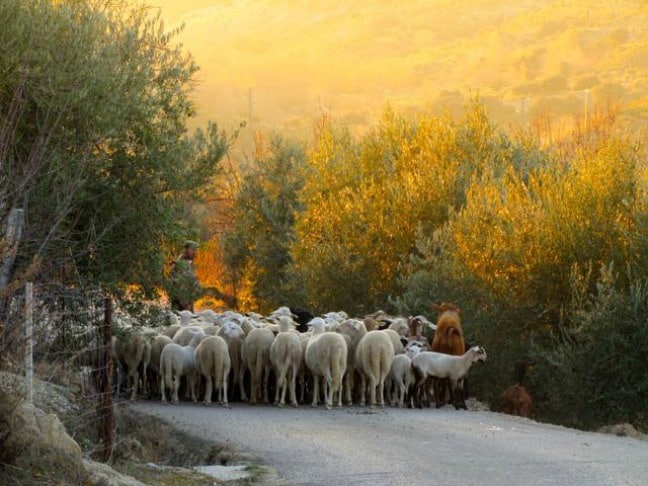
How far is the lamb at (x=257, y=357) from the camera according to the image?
76.9 ft

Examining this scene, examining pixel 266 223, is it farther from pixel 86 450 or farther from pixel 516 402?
pixel 86 450

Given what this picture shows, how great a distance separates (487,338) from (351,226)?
10.3 m

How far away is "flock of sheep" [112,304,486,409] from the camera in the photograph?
74.7 ft

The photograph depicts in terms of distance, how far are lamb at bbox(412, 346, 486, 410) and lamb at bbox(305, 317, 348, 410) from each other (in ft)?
6.17

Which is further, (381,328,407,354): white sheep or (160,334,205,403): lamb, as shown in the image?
(381,328,407,354): white sheep

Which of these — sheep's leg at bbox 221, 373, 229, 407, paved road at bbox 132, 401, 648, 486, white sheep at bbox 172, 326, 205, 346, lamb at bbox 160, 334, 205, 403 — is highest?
white sheep at bbox 172, 326, 205, 346

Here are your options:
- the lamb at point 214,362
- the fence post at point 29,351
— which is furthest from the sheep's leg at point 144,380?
the fence post at point 29,351

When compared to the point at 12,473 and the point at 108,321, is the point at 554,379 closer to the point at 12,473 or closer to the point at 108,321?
the point at 108,321

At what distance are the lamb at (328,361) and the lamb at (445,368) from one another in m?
1.88

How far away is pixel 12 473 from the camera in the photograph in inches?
455

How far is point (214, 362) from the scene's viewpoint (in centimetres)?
2275

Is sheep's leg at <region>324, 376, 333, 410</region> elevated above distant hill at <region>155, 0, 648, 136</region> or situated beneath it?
situated beneath

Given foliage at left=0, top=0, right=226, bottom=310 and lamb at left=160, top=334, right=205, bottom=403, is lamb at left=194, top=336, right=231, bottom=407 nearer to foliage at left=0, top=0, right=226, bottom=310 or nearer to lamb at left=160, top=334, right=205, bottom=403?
lamb at left=160, top=334, right=205, bottom=403

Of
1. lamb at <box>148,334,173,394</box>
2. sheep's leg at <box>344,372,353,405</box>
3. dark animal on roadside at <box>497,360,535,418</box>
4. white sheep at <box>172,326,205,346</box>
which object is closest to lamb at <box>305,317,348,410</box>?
sheep's leg at <box>344,372,353,405</box>
